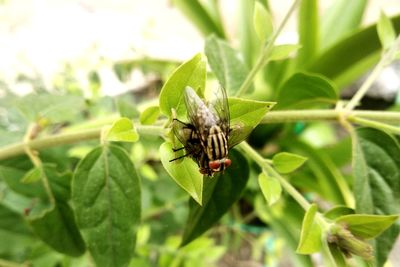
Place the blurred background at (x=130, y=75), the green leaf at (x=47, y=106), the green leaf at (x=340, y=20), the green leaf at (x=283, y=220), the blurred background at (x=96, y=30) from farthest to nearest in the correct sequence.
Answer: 1. the blurred background at (x=96, y=30)
2. the green leaf at (x=340, y=20)
3. the green leaf at (x=283, y=220)
4. the blurred background at (x=130, y=75)
5. the green leaf at (x=47, y=106)

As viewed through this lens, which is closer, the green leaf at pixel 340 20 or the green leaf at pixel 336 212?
the green leaf at pixel 336 212

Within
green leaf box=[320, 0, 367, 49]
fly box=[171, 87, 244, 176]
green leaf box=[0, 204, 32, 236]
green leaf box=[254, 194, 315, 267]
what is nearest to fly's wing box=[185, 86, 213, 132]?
fly box=[171, 87, 244, 176]

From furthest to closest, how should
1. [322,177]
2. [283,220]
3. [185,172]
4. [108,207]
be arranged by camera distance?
[283,220] → [322,177] → [108,207] → [185,172]

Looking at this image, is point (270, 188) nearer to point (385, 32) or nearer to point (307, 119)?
point (307, 119)

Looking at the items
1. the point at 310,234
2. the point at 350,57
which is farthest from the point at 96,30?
the point at 310,234

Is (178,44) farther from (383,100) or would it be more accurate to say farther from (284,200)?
(284,200)

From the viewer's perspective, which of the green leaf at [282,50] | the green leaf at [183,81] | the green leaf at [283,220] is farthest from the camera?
the green leaf at [283,220]

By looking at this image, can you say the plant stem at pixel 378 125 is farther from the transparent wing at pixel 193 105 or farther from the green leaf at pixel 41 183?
the green leaf at pixel 41 183

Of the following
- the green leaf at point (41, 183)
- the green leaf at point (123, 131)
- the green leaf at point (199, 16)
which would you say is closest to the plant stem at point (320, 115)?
the green leaf at point (123, 131)
